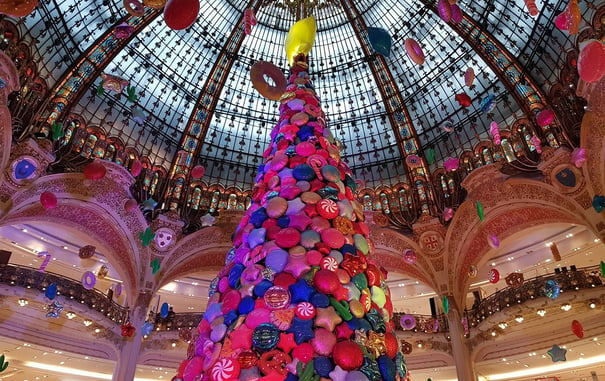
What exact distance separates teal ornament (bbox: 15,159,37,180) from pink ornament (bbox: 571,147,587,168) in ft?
57.4

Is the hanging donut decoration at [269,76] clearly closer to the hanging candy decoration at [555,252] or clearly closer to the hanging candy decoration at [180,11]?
the hanging candy decoration at [180,11]

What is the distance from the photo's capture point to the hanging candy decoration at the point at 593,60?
26.1 ft

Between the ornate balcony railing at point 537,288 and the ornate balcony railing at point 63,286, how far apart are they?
14365 millimetres

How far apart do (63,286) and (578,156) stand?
18.2 meters

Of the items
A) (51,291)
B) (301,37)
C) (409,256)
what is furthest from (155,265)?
(301,37)

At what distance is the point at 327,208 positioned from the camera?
11.6ft

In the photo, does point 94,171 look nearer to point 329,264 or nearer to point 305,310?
point 329,264

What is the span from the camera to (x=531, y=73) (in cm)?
1513

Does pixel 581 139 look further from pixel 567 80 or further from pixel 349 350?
pixel 349 350

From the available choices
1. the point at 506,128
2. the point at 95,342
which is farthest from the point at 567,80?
the point at 95,342

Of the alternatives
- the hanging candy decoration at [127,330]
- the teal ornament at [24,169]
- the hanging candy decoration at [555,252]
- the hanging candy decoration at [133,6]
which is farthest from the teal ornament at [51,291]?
the hanging candy decoration at [555,252]

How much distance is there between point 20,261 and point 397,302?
60.2ft

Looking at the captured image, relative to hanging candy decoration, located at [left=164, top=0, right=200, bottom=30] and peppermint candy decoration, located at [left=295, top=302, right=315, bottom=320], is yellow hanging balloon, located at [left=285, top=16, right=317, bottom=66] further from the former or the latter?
peppermint candy decoration, located at [left=295, top=302, right=315, bottom=320]

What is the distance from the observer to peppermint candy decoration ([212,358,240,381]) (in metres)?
2.53
